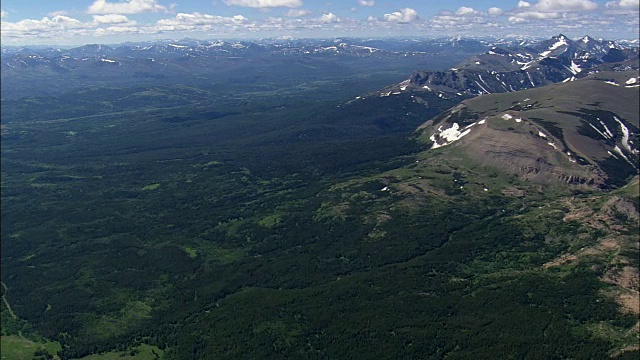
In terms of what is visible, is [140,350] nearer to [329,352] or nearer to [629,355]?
[329,352]

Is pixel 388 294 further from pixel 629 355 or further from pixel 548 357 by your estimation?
pixel 629 355

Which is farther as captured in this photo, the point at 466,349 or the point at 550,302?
the point at 550,302

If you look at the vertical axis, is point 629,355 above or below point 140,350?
above

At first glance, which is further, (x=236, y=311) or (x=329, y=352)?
(x=236, y=311)

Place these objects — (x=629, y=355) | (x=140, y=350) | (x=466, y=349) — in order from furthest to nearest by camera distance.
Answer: (x=140, y=350) < (x=466, y=349) < (x=629, y=355)

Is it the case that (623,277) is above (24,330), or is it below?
above

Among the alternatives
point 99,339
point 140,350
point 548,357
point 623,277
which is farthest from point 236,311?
point 623,277

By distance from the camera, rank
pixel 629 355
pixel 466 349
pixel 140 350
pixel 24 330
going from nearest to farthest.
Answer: pixel 629 355 → pixel 466 349 → pixel 140 350 → pixel 24 330

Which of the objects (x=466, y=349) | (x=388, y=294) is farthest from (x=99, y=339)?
(x=466, y=349)

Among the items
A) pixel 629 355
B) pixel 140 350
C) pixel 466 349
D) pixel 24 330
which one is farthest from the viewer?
pixel 24 330
